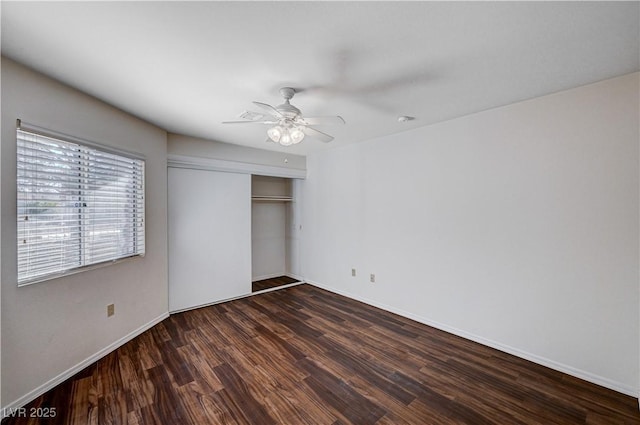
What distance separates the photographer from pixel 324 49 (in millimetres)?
1641

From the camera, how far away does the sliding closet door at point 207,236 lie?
351 centimetres

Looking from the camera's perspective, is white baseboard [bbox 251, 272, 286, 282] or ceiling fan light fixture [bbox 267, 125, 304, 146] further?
white baseboard [bbox 251, 272, 286, 282]

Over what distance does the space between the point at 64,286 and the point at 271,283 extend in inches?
122

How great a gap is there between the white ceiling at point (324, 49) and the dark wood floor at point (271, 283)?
3.21m

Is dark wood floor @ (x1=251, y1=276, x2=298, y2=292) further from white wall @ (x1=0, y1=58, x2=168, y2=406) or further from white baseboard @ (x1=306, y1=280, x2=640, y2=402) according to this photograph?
white baseboard @ (x1=306, y1=280, x2=640, y2=402)

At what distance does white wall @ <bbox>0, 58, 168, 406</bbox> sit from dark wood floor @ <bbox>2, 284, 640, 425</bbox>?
200 mm

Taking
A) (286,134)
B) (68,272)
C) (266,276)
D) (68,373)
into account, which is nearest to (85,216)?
(68,272)

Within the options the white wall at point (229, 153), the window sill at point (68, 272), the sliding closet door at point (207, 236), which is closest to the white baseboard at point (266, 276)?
the sliding closet door at point (207, 236)

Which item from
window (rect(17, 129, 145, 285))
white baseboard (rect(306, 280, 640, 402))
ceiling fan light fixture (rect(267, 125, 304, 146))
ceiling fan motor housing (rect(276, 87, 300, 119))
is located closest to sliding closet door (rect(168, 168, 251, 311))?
window (rect(17, 129, 145, 285))

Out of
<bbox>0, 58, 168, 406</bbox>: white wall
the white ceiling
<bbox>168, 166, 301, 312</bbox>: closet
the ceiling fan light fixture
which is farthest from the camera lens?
<bbox>168, 166, 301, 312</bbox>: closet

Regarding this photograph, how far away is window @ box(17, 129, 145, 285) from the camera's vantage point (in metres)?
1.89

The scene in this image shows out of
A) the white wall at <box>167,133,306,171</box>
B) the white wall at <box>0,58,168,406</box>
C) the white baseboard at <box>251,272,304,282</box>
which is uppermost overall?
the white wall at <box>167,133,306,171</box>

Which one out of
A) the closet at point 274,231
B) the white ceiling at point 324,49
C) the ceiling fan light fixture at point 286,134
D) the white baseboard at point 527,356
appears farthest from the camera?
the closet at point 274,231

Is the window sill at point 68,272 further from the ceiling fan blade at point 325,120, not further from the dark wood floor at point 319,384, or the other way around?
the ceiling fan blade at point 325,120
